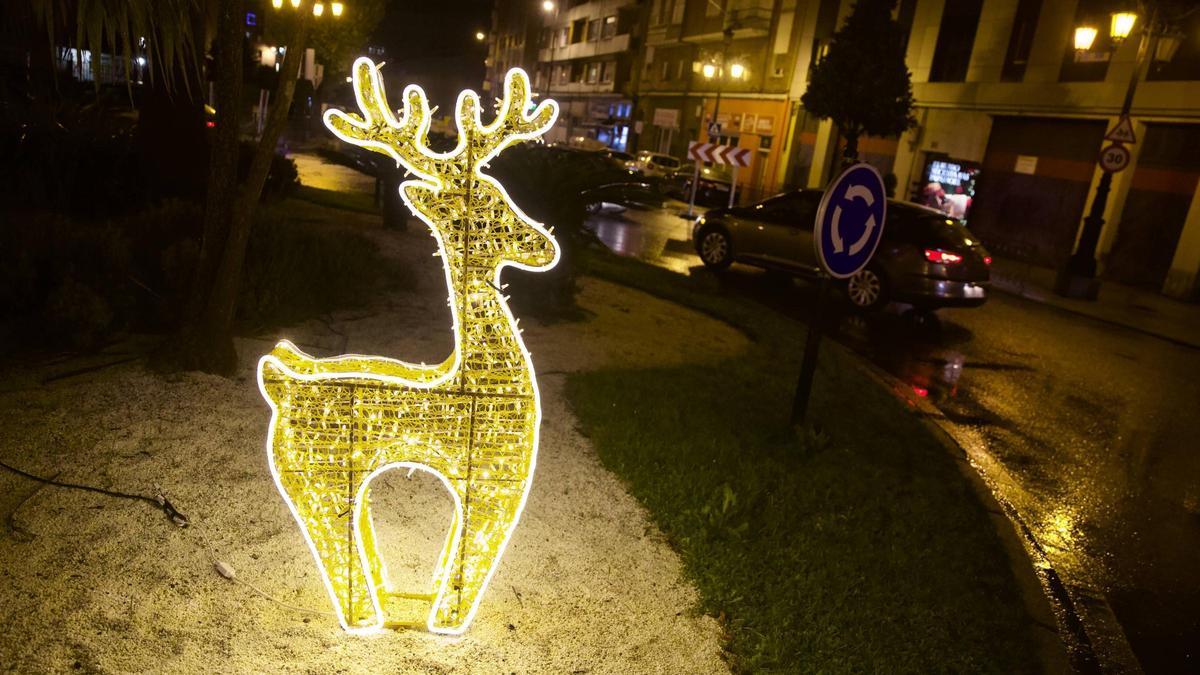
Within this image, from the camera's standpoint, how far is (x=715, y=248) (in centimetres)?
1332

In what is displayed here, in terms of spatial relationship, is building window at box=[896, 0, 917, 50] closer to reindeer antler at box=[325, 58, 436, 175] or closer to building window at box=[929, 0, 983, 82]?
building window at box=[929, 0, 983, 82]

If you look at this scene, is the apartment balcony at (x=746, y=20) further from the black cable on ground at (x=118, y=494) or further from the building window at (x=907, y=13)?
the black cable on ground at (x=118, y=494)

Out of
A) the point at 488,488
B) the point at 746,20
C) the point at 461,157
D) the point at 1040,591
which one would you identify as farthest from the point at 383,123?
the point at 746,20

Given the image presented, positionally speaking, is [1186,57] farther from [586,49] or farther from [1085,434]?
[586,49]

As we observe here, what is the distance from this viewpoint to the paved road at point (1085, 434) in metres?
4.33

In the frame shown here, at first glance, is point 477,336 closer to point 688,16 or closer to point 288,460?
point 288,460

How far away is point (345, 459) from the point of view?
2674 millimetres

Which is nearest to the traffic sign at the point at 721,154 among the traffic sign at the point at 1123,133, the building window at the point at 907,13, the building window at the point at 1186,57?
the traffic sign at the point at 1123,133

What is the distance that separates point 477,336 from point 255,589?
148cm

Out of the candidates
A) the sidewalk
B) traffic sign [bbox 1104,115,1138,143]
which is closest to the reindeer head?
the sidewalk

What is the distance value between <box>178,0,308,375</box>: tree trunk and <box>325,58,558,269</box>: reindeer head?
2417 mm

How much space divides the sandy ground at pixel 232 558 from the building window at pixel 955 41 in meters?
24.2

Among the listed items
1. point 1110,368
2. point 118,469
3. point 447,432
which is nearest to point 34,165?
point 118,469

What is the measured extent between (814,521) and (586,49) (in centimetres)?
5653
